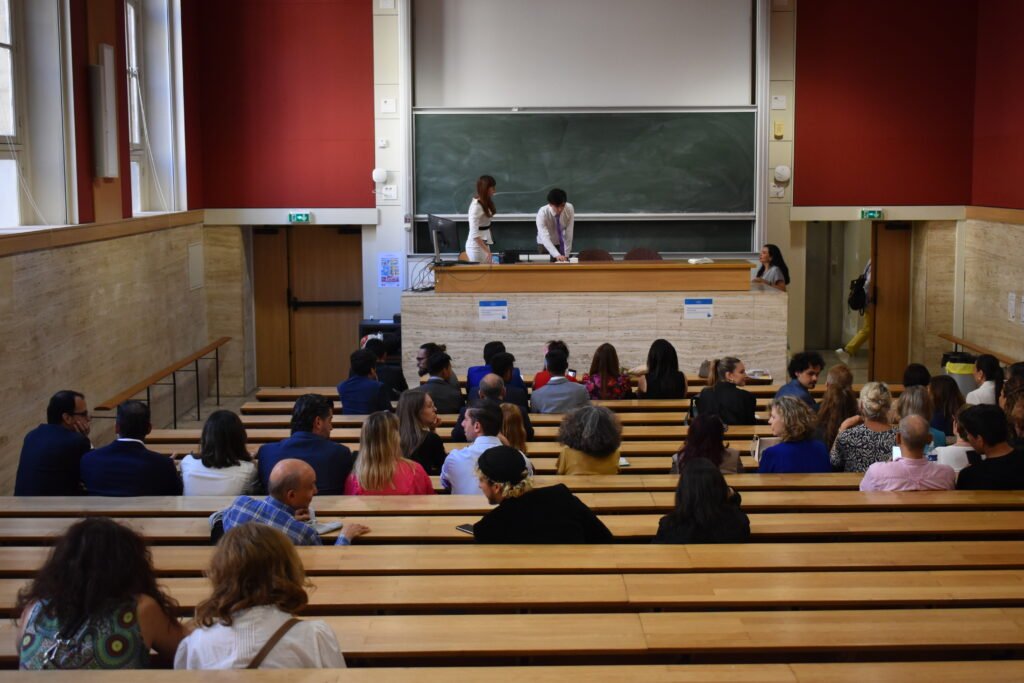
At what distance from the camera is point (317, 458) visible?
17.0 ft

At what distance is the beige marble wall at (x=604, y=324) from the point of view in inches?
394

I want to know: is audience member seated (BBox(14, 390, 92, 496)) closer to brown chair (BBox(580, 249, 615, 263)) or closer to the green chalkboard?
brown chair (BBox(580, 249, 615, 263))

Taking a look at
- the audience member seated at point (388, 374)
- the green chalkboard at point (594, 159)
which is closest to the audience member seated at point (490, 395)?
the audience member seated at point (388, 374)

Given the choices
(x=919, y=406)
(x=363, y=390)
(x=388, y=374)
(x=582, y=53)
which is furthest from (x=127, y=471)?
(x=582, y=53)

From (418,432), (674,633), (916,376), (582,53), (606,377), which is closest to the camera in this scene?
(674,633)

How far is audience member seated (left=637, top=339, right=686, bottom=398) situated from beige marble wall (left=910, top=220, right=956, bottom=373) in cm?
581

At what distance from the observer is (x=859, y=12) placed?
12484 mm

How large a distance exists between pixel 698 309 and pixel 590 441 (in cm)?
487

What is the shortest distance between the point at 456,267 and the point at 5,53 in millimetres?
3719

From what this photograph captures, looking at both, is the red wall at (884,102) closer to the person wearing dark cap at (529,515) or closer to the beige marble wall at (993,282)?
the beige marble wall at (993,282)

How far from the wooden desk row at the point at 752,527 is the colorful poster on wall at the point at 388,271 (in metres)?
8.11

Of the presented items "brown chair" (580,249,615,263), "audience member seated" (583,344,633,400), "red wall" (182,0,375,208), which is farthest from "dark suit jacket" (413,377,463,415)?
"red wall" (182,0,375,208)

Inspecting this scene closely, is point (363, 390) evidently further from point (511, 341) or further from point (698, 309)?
point (698, 309)

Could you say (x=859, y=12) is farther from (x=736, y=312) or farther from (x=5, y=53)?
(x=5, y=53)
